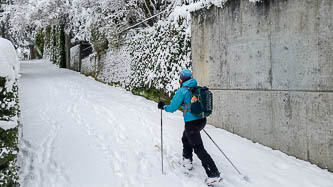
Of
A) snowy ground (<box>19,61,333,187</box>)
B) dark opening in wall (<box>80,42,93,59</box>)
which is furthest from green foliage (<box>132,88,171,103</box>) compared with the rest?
dark opening in wall (<box>80,42,93,59</box>)

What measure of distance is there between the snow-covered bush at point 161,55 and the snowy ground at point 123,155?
1.42m

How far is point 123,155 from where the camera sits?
183 inches

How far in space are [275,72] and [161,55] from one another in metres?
4.37

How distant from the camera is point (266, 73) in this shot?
4957 mm

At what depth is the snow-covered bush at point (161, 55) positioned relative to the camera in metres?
7.49

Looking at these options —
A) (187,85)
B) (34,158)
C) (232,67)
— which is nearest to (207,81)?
(232,67)

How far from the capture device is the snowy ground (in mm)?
3809

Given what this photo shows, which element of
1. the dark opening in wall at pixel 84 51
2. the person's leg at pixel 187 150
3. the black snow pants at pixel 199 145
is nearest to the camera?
the black snow pants at pixel 199 145

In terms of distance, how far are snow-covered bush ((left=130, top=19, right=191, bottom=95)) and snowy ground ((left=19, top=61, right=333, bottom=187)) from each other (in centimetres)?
142

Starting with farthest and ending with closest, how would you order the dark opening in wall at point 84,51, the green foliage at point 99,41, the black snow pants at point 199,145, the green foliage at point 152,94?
the dark opening in wall at point 84,51 → the green foliage at point 99,41 → the green foliage at point 152,94 → the black snow pants at point 199,145

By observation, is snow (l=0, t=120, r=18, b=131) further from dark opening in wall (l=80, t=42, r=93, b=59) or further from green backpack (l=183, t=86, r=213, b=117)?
dark opening in wall (l=80, t=42, r=93, b=59)

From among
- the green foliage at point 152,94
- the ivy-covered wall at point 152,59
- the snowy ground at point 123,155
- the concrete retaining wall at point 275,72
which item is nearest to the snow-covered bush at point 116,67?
the ivy-covered wall at point 152,59

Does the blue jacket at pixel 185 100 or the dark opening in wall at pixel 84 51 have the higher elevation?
the dark opening in wall at pixel 84 51

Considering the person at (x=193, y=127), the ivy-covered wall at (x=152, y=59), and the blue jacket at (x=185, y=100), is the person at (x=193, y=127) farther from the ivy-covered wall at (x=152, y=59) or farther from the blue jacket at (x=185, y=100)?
the ivy-covered wall at (x=152, y=59)
